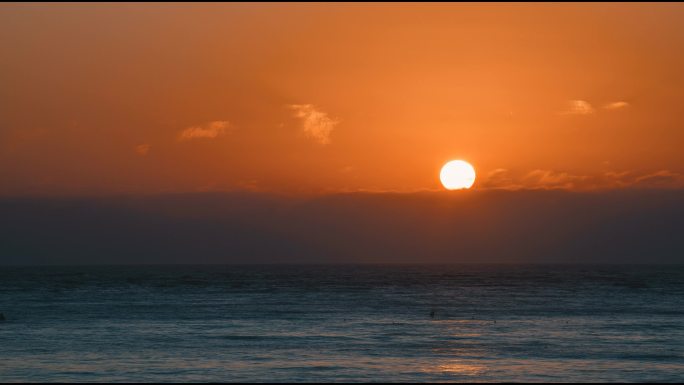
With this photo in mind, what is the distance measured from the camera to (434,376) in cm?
4506

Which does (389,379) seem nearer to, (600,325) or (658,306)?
(600,325)

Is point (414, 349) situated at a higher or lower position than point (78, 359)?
higher

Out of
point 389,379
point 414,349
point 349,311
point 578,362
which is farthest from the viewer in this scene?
point 349,311

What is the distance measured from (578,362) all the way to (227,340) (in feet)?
80.9

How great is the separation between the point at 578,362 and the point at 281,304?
5768 cm

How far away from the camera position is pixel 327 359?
166ft

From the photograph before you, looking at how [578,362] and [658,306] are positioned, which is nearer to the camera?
[578,362]

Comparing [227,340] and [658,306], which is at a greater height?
[658,306]

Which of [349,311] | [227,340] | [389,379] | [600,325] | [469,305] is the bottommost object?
[389,379]

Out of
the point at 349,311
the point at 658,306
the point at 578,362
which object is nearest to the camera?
the point at 578,362

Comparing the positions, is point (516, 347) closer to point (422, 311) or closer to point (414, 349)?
point (414, 349)

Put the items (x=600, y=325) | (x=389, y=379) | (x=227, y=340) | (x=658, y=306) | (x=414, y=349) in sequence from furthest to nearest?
(x=658, y=306) < (x=600, y=325) < (x=227, y=340) < (x=414, y=349) < (x=389, y=379)

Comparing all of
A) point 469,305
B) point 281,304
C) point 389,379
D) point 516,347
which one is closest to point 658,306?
point 469,305

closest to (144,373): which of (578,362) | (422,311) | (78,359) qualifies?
(78,359)
